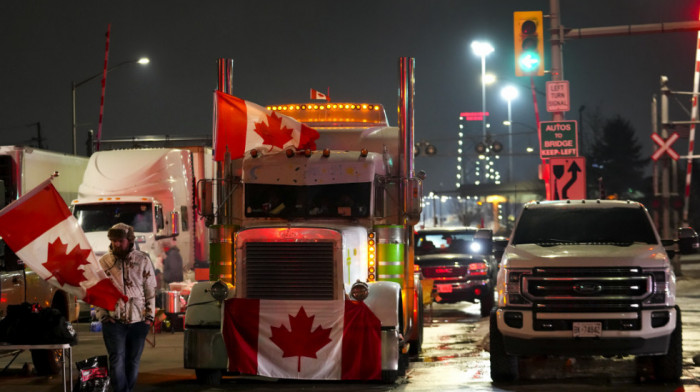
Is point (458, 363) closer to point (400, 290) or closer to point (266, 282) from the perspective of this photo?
point (400, 290)

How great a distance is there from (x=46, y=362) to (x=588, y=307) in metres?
6.98

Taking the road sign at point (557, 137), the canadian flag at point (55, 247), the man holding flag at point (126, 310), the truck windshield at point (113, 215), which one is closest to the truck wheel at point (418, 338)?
the man holding flag at point (126, 310)

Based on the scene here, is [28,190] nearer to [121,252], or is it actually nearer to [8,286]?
[8,286]

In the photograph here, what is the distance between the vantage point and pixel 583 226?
13297 millimetres

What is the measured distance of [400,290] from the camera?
12.7 meters

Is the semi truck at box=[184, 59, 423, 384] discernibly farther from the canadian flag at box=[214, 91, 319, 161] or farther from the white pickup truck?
the white pickup truck

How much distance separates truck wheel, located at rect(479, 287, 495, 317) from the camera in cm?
2288

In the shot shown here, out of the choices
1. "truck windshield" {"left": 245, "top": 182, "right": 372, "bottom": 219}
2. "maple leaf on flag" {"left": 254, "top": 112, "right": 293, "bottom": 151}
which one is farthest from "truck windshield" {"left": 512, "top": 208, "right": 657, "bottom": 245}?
"maple leaf on flag" {"left": 254, "top": 112, "right": 293, "bottom": 151}

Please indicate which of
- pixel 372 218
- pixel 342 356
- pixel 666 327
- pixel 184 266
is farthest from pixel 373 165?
pixel 184 266

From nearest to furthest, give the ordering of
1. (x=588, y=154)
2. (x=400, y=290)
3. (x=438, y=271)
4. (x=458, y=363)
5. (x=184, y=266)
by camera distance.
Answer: (x=400, y=290)
(x=458, y=363)
(x=438, y=271)
(x=184, y=266)
(x=588, y=154)

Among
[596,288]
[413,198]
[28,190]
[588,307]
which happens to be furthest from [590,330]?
[28,190]

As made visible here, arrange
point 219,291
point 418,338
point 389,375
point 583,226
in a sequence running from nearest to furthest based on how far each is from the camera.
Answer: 1. point 389,375
2. point 219,291
3. point 583,226
4. point 418,338

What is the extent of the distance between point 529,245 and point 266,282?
3.26 metres

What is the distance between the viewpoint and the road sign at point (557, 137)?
859 inches
